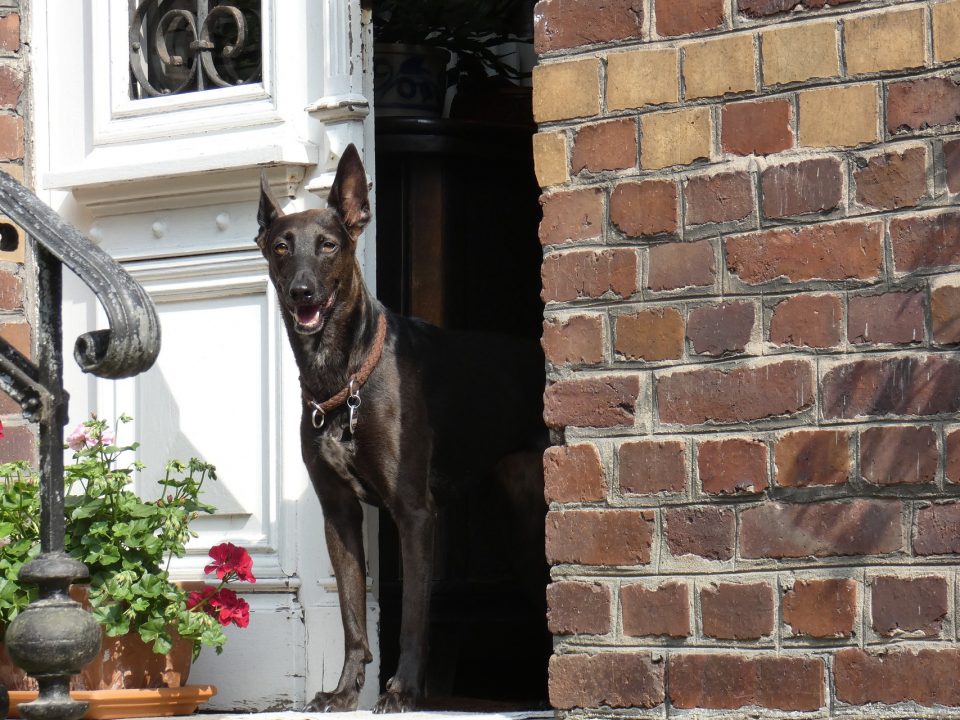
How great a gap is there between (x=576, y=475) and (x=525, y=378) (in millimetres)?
1407

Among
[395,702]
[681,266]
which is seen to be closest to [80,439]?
[395,702]

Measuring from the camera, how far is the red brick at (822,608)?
2.70 m

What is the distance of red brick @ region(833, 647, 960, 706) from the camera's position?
8.54 ft

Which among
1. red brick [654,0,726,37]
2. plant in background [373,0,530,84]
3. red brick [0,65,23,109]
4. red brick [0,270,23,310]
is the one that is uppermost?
plant in background [373,0,530,84]

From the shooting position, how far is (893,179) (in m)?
2.72

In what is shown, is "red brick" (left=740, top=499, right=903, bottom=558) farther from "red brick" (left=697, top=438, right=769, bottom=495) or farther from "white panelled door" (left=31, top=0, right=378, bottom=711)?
"white panelled door" (left=31, top=0, right=378, bottom=711)

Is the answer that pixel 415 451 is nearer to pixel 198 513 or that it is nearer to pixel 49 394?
pixel 198 513

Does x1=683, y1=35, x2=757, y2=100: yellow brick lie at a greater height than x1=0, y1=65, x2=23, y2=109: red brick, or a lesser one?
lesser

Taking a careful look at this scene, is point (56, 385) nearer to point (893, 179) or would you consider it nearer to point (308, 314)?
point (893, 179)

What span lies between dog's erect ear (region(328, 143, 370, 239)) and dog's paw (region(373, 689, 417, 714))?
1187 mm

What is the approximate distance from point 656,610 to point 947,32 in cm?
120

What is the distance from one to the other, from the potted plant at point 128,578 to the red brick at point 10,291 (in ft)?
1.79

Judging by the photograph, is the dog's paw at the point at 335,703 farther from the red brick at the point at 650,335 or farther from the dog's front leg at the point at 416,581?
the red brick at the point at 650,335

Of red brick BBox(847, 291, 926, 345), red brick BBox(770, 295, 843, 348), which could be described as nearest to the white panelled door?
red brick BBox(770, 295, 843, 348)
